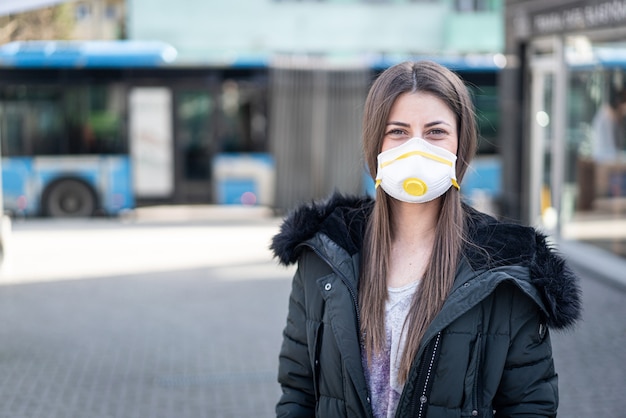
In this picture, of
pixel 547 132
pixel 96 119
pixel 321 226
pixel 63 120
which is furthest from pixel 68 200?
pixel 321 226

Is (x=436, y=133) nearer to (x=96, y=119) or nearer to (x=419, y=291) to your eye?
(x=419, y=291)

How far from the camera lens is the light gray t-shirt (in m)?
2.47

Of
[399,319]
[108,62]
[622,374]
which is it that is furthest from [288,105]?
[399,319]

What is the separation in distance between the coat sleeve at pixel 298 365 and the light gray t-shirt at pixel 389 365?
0.20 metres

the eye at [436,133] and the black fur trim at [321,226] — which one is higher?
the eye at [436,133]

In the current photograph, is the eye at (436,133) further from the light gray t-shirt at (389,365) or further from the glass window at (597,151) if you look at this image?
the glass window at (597,151)

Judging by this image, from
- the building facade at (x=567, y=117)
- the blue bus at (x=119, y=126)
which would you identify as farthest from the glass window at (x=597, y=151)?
the blue bus at (x=119, y=126)

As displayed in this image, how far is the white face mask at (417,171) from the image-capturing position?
2436mm

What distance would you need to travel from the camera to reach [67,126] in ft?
57.4

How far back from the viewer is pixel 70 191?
682 inches

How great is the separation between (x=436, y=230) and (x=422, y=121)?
0.97 ft

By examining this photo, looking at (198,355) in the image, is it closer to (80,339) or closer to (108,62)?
(80,339)

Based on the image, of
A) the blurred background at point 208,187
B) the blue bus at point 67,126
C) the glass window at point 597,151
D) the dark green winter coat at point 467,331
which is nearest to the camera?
the dark green winter coat at point 467,331

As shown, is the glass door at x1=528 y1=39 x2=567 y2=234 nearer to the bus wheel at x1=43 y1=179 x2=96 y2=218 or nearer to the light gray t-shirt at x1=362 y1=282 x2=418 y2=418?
the bus wheel at x1=43 y1=179 x2=96 y2=218
